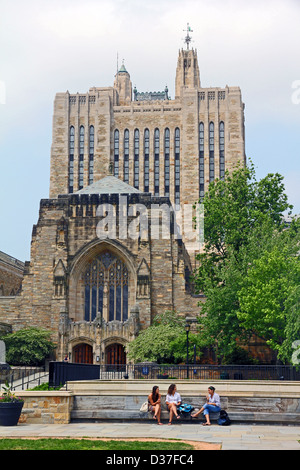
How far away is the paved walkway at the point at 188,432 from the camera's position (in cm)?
1345

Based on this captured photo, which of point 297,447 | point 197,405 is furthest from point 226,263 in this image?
point 297,447

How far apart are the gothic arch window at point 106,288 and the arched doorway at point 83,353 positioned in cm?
263

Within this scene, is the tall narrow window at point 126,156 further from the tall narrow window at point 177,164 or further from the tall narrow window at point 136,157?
the tall narrow window at point 177,164

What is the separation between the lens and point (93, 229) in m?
44.7

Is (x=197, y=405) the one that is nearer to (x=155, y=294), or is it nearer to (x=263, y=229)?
(x=263, y=229)

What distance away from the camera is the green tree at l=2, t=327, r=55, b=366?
39.9 meters

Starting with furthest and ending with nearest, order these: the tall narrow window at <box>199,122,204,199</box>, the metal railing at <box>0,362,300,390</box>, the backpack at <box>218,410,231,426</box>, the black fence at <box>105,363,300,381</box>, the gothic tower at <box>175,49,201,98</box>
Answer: the gothic tower at <box>175,49,201,98</box> < the tall narrow window at <box>199,122,204,199</box> < the black fence at <box>105,363,300,381</box> < the metal railing at <box>0,362,300,390</box> < the backpack at <box>218,410,231,426</box>

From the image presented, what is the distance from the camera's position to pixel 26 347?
39.7 m

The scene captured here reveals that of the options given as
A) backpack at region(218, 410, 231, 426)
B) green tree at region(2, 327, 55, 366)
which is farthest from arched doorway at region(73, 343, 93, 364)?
backpack at region(218, 410, 231, 426)

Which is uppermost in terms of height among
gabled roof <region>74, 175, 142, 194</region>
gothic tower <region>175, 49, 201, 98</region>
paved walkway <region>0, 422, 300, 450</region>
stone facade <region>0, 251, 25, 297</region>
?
gothic tower <region>175, 49, 201, 98</region>

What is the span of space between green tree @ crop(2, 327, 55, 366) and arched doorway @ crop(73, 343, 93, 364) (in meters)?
2.27

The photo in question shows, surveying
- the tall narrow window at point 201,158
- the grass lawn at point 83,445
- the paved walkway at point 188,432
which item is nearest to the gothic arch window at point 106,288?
the paved walkway at point 188,432

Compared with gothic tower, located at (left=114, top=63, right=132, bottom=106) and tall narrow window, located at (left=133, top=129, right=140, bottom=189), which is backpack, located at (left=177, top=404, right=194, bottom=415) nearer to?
tall narrow window, located at (left=133, top=129, right=140, bottom=189)

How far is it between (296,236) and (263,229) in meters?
2.01
